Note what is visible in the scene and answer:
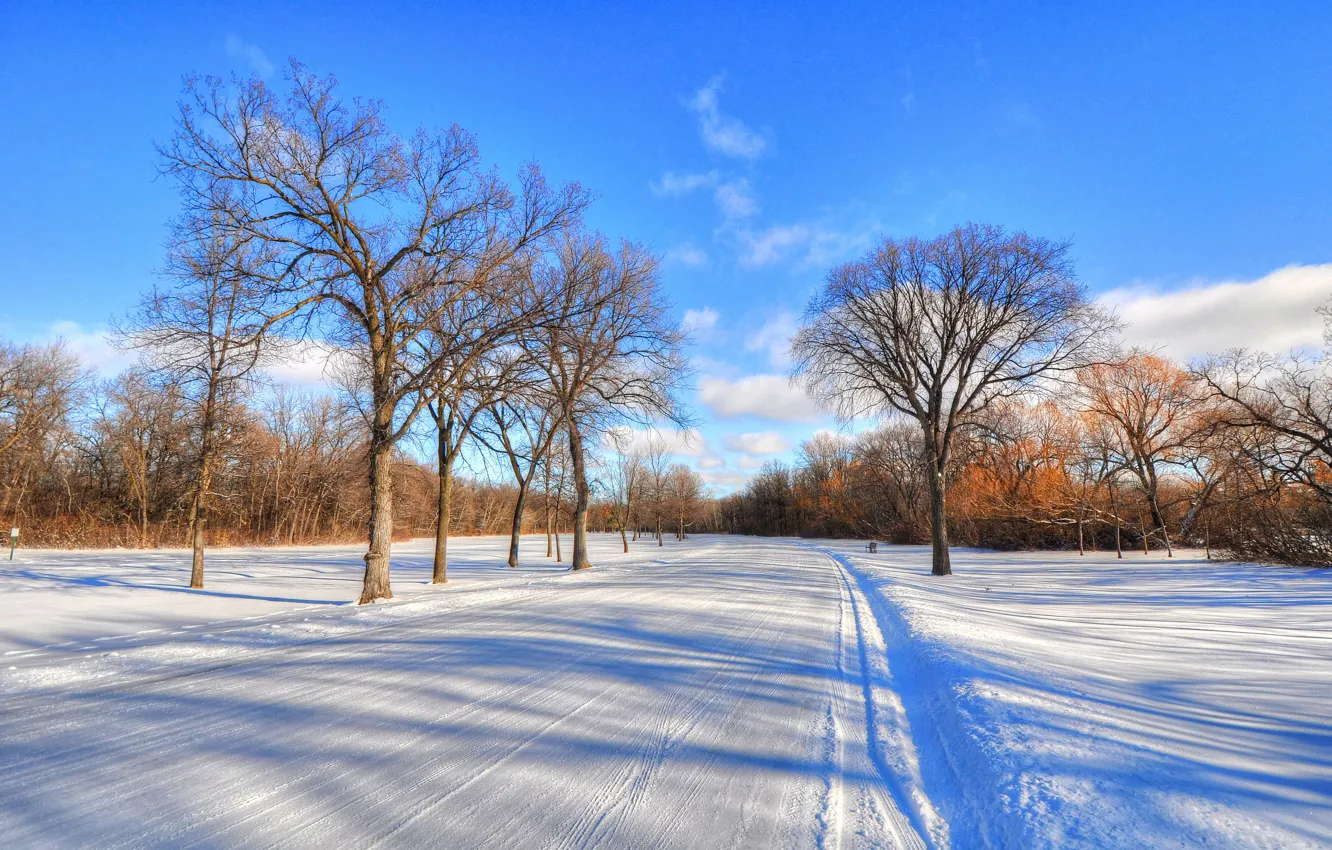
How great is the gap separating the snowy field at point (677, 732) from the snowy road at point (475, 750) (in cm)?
2

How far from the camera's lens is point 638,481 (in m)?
59.9

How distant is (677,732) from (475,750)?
1331 millimetres

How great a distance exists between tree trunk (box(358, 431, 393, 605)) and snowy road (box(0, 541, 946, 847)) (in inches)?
174

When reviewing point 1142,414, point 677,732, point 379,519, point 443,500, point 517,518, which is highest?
point 1142,414

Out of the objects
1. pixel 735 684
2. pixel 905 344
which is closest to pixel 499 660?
pixel 735 684

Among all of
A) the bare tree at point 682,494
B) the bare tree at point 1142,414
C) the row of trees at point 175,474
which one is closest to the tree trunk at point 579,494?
the row of trees at point 175,474

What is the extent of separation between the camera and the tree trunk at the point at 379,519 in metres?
11.1

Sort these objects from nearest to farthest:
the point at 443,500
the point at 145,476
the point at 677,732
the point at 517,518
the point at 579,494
Answer: the point at 677,732 → the point at 443,500 → the point at 579,494 → the point at 517,518 → the point at 145,476

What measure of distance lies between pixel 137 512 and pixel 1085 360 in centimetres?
5148

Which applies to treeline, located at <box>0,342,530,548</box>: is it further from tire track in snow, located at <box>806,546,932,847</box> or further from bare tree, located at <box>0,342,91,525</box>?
tire track in snow, located at <box>806,546,932,847</box>

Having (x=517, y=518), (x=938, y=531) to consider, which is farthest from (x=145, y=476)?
(x=938, y=531)

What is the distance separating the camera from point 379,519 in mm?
11352

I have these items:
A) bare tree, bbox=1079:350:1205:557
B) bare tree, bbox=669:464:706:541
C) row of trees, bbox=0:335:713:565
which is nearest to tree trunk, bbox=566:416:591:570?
row of trees, bbox=0:335:713:565

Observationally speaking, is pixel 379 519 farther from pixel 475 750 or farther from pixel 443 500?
pixel 475 750
